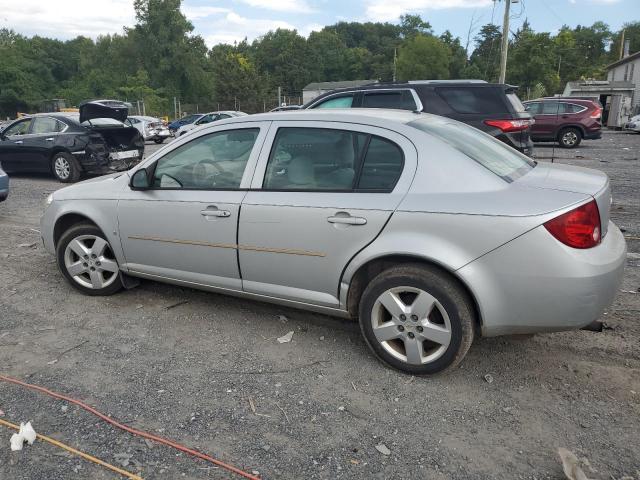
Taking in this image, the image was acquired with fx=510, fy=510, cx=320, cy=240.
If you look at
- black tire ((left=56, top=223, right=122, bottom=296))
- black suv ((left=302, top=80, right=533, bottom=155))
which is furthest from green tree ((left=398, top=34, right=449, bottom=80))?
black tire ((left=56, top=223, right=122, bottom=296))

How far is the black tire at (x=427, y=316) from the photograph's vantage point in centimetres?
297

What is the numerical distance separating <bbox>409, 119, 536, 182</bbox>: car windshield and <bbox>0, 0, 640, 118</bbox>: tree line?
4010 centimetres

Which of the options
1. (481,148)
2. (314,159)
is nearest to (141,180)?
(314,159)

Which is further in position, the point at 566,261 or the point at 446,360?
the point at 446,360

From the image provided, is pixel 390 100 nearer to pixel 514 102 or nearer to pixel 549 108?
pixel 514 102

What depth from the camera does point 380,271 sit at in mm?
3287

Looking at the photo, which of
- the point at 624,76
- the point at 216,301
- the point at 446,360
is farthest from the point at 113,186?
the point at 624,76

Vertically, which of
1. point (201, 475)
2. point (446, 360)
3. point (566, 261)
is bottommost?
point (201, 475)

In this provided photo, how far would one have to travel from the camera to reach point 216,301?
4523 mm

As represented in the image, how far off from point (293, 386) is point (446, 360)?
955mm

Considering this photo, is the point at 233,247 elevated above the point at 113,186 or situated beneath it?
situated beneath

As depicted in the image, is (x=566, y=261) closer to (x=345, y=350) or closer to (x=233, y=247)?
(x=345, y=350)

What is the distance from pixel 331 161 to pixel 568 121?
1678 cm

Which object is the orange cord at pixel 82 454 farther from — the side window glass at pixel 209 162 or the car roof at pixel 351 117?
the car roof at pixel 351 117
